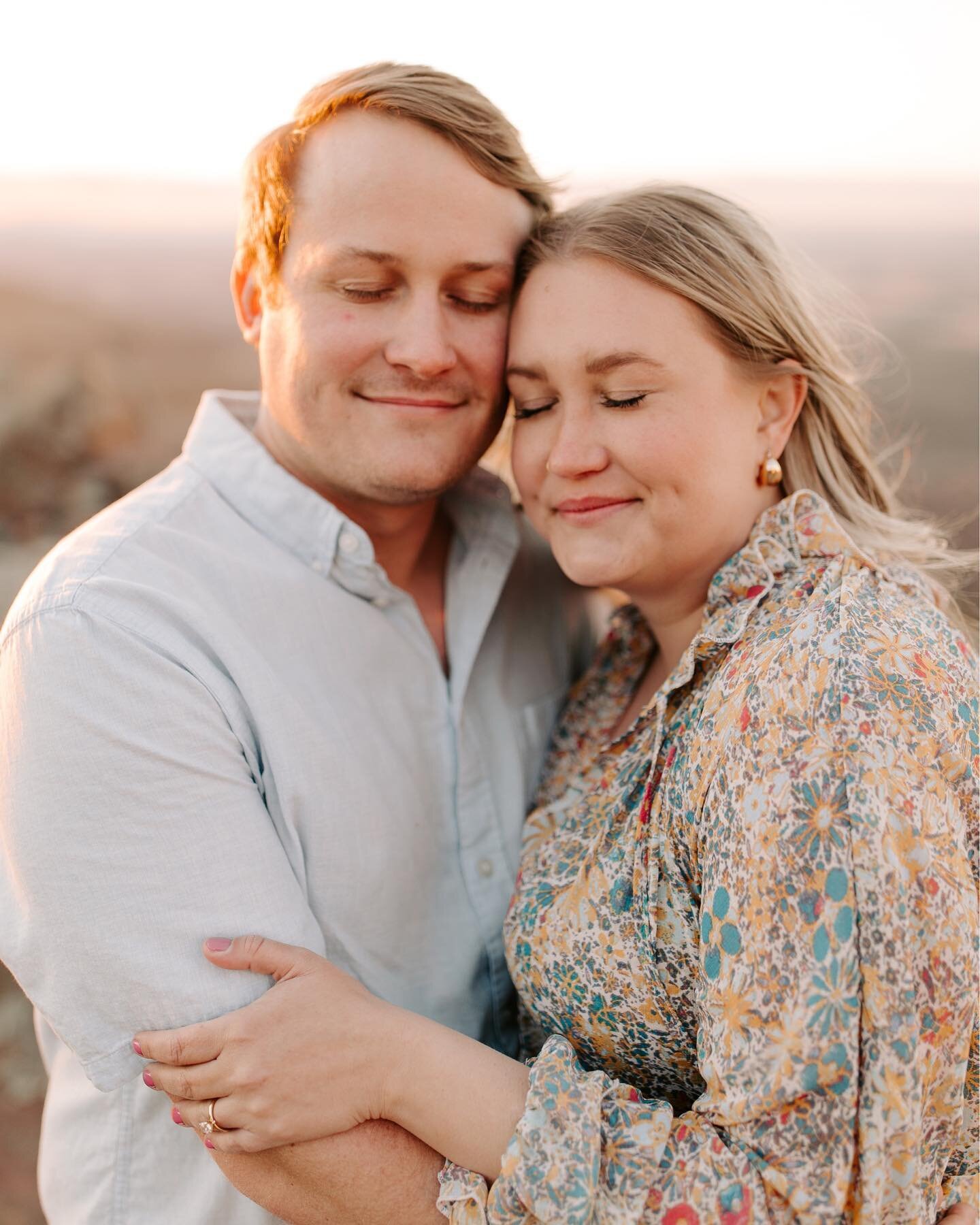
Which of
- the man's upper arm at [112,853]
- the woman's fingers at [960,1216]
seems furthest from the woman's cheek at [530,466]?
the woman's fingers at [960,1216]

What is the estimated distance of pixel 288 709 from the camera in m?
1.79

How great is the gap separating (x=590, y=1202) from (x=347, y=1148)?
0.39 metres

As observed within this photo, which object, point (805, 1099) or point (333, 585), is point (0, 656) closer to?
point (333, 585)

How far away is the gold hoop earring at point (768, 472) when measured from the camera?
1.92m

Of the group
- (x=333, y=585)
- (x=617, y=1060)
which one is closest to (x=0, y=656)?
(x=333, y=585)

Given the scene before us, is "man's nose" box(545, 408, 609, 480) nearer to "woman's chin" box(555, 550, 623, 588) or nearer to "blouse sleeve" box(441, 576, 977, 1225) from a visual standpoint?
"woman's chin" box(555, 550, 623, 588)

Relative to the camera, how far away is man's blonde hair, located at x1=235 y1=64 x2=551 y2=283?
6.62 ft

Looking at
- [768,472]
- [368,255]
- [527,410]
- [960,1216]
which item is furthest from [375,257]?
[960,1216]

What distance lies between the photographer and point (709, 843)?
1.42m

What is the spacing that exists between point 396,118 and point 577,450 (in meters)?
0.76

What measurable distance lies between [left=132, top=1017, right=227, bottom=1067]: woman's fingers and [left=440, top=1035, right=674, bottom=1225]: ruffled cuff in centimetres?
39

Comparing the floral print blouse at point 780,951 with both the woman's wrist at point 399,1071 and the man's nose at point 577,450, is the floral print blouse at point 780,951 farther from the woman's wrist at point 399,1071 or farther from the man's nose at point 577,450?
the man's nose at point 577,450

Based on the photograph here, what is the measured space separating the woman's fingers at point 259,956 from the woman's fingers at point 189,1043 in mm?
81

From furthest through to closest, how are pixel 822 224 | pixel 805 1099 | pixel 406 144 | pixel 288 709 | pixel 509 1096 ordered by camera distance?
1. pixel 822 224
2. pixel 406 144
3. pixel 288 709
4. pixel 509 1096
5. pixel 805 1099
